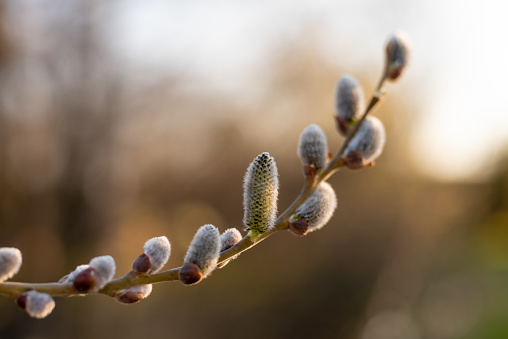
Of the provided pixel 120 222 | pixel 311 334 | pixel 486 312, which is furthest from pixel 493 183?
pixel 120 222

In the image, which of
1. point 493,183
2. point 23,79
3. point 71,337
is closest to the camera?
point 71,337

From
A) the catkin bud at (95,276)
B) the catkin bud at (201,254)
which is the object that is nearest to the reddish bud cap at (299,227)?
the catkin bud at (201,254)

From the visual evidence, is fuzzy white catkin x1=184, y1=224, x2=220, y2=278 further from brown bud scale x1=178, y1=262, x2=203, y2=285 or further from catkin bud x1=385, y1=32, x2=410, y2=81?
catkin bud x1=385, y1=32, x2=410, y2=81

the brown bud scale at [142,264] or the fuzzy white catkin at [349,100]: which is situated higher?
the fuzzy white catkin at [349,100]

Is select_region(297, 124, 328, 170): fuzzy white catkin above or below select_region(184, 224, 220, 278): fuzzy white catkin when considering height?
above

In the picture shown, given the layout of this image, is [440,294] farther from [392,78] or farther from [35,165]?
[392,78]

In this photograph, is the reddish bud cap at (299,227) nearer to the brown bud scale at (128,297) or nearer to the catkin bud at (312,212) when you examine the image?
the catkin bud at (312,212)

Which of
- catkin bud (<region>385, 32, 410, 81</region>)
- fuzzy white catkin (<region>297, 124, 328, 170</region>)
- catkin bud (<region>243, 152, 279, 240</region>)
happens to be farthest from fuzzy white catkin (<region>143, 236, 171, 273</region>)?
catkin bud (<region>385, 32, 410, 81</region>)
